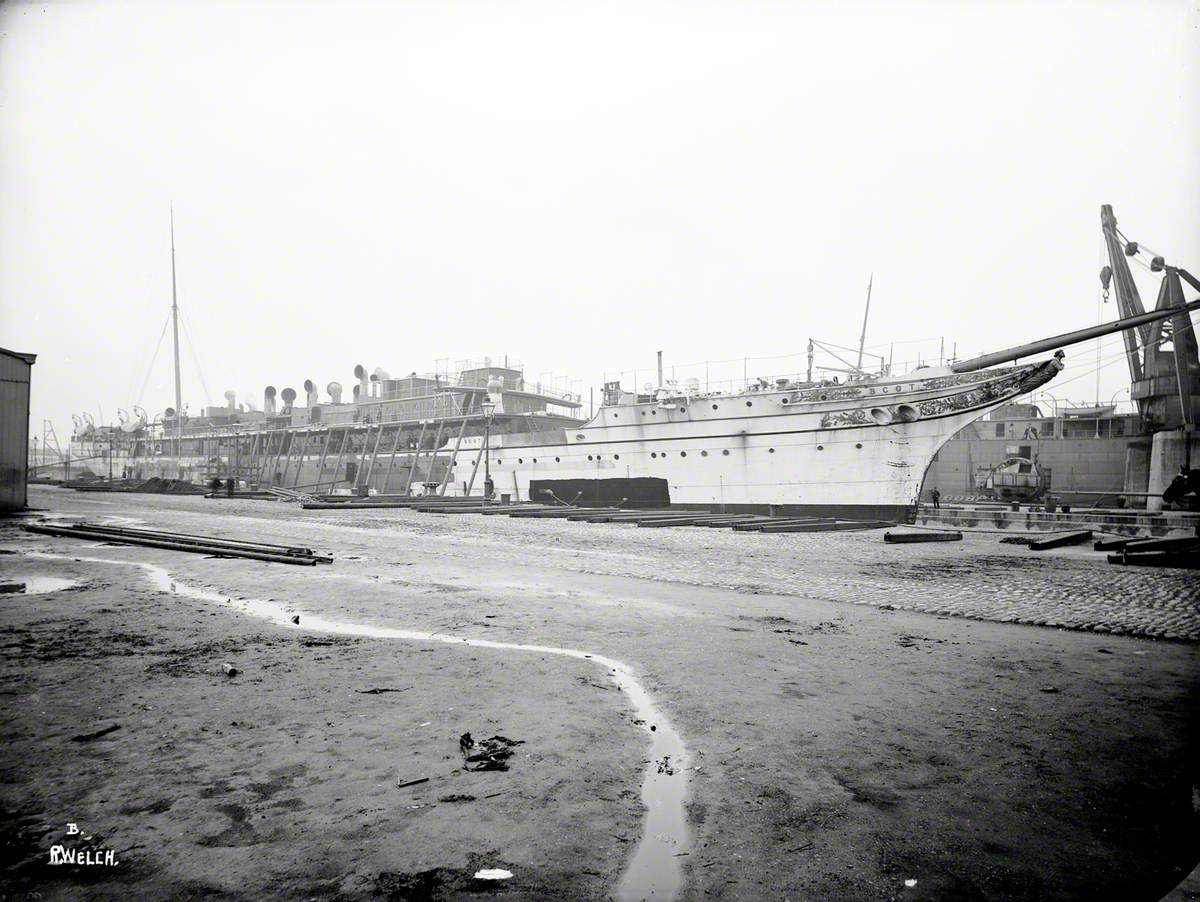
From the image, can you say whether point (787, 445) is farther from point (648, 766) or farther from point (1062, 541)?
point (648, 766)

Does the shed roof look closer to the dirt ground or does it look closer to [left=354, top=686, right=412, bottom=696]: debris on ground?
the dirt ground

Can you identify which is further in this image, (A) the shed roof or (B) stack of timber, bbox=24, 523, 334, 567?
(A) the shed roof

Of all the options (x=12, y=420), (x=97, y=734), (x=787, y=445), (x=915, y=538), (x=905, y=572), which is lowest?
(x=905, y=572)

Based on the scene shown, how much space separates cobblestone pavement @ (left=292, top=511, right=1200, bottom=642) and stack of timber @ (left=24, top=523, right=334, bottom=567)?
399cm

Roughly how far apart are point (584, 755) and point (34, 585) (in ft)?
27.7

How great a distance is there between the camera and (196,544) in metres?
12.0

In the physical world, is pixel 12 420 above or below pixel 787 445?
above

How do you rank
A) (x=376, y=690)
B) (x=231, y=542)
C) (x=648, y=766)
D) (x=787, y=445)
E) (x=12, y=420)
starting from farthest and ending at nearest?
(x=787, y=445) < (x=12, y=420) < (x=231, y=542) < (x=376, y=690) < (x=648, y=766)

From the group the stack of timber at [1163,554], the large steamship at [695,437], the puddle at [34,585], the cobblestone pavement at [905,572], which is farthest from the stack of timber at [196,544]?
the large steamship at [695,437]

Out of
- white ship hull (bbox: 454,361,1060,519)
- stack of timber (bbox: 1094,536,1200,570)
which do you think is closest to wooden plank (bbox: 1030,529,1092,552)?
stack of timber (bbox: 1094,536,1200,570)

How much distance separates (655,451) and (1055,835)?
28230 mm

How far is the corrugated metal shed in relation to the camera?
1867 centimetres

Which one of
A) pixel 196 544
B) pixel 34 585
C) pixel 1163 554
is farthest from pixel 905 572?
pixel 196 544

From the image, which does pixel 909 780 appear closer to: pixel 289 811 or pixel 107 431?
pixel 289 811
